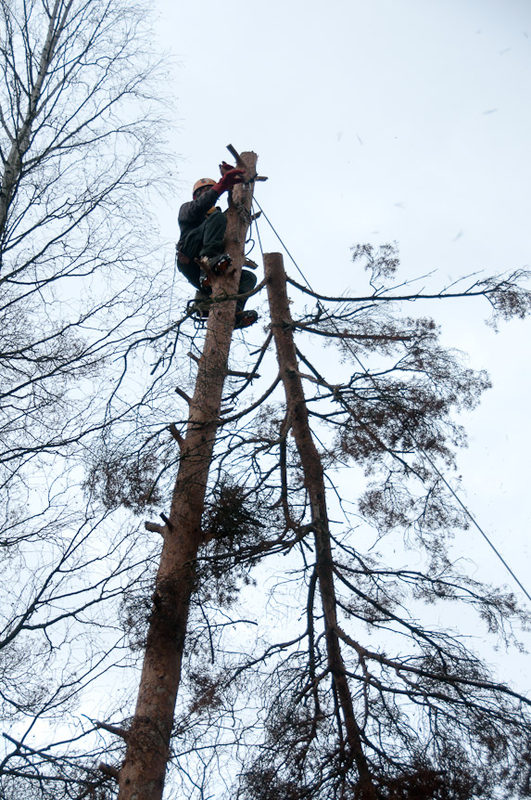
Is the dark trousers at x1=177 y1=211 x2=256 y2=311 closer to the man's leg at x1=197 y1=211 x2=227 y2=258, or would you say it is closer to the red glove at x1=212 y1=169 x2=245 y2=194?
the man's leg at x1=197 y1=211 x2=227 y2=258

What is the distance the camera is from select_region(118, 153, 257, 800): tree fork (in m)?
4.41

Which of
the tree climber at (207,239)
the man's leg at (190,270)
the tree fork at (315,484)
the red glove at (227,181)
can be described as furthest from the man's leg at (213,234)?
the tree fork at (315,484)

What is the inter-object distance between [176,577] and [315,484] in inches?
47.3

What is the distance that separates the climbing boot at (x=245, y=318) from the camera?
7.29 meters

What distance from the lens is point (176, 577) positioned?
5160 millimetres

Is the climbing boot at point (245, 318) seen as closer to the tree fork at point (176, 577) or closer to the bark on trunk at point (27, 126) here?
the tree fork at point (176, 577)

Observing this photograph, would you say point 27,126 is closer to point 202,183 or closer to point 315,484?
point 202,183

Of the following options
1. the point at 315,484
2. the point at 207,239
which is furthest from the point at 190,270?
the point at 315,484

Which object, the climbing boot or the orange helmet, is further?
the orange helmet

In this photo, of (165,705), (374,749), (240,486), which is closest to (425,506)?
(240,486)

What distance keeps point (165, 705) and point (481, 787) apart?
6.37ft

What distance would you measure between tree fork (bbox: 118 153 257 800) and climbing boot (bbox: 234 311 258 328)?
248 mm

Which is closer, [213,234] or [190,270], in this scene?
[213,234]

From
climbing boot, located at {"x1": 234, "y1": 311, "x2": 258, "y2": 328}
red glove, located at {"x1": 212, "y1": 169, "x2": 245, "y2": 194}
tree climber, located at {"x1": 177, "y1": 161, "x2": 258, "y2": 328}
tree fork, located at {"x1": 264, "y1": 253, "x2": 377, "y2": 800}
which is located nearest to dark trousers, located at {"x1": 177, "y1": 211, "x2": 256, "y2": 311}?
tree climber, located at {"x1": 177, "y1": 161, "x2": 258, "y2": 328}
